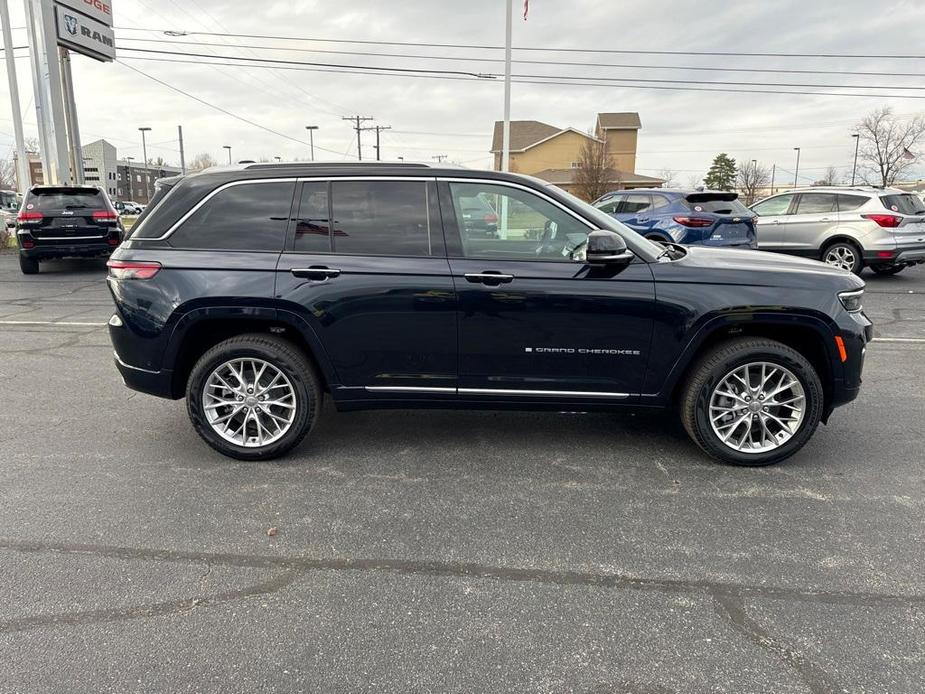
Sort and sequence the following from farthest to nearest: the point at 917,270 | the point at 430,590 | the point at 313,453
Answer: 1. the point at 917,270
2. the point at 313,453
3. the point at 430,590

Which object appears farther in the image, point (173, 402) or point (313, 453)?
point (173, 402)

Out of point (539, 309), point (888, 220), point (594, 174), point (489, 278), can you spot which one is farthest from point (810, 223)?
point (594, 174)

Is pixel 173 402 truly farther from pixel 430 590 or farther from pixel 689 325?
pixel 689 325

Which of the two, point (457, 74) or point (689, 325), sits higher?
point (457, 74)

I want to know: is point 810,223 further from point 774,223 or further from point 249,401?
point 249,401

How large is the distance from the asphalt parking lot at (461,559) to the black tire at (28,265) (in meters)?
9.67

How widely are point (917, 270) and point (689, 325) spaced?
12.9m

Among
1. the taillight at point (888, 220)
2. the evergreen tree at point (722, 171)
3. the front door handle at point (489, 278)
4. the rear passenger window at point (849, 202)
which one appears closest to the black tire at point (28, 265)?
the front door handle at point (489, 278)

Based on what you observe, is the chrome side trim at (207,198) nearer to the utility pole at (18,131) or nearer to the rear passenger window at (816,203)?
the rear passenger window at (816,203)

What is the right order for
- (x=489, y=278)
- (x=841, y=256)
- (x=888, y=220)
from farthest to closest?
(x=841, y=256) → (x=888, y=220) → (x=489, y=278)

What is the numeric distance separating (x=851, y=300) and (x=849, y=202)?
9259 millimetres

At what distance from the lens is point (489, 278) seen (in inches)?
148

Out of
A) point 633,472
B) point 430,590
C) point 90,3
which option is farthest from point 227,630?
point 90,3

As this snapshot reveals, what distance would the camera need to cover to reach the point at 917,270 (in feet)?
44.3
